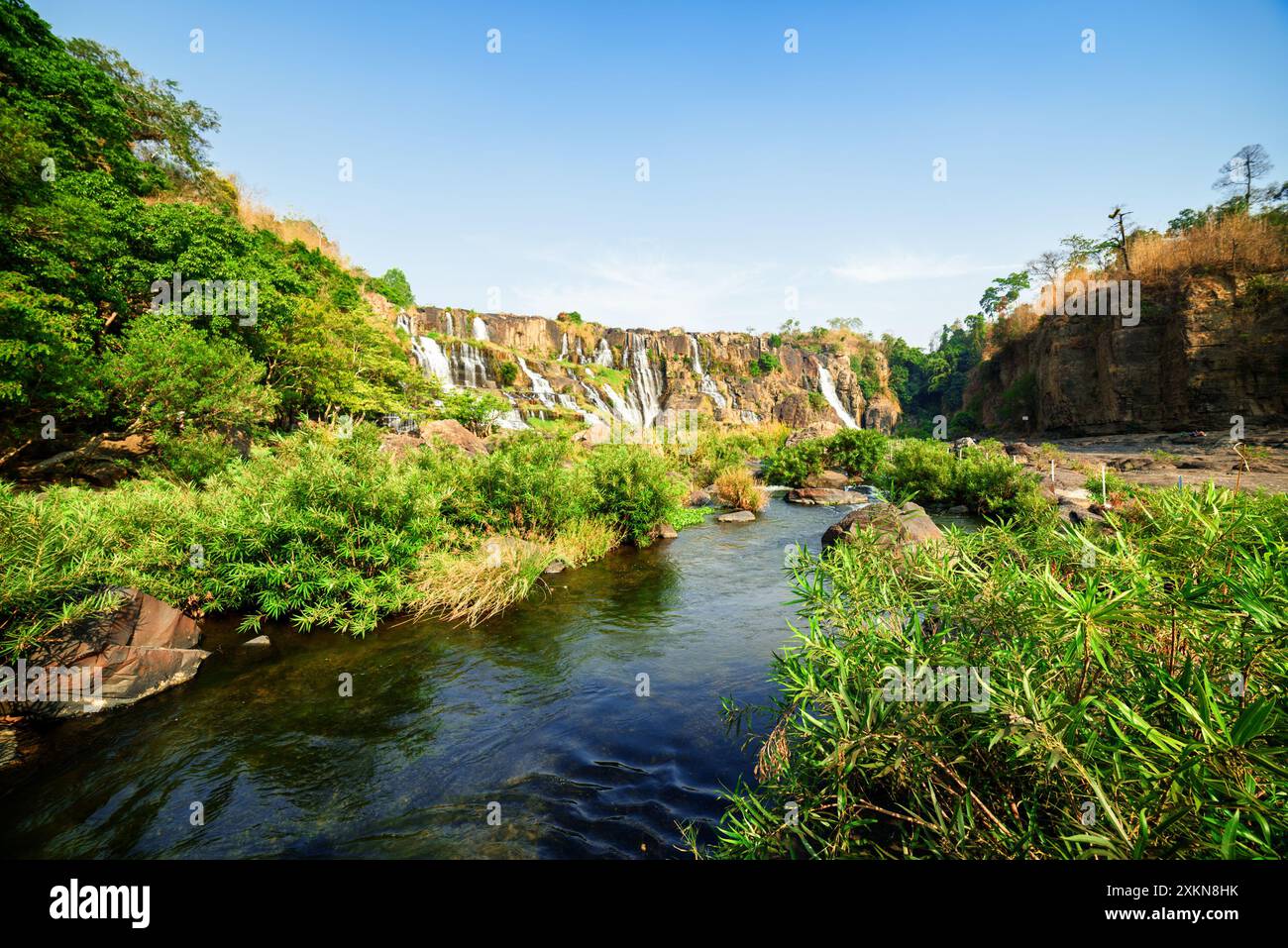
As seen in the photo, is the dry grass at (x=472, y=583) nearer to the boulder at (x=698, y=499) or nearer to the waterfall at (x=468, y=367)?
the boulder at (x=698, y=499)

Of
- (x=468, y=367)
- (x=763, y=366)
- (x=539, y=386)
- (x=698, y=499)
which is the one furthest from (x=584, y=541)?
(x=763, y=366)

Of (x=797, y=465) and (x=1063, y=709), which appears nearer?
(x=1063, y=709)

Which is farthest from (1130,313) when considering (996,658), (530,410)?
(996,658)

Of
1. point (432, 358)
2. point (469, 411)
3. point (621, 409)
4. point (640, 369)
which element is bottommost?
point (469, 411)

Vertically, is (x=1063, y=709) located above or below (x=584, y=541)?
above

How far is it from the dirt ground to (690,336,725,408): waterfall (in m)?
44.9

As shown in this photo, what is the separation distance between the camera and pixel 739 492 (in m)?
21.3

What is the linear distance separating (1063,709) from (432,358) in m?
43.8

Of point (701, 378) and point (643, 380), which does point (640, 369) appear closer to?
point (643, 380)

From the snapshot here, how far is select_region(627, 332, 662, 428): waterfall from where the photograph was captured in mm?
62625

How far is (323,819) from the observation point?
463cm

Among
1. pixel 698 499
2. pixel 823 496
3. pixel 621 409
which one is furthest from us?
pixel 621 409

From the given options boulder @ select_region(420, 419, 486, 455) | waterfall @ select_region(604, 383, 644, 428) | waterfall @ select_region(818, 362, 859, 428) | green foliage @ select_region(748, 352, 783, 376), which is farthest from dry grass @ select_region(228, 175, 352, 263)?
waterfall @ select_region(818, 362, 859, 428)
